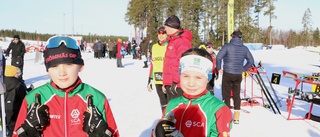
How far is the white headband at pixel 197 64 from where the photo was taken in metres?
2.46

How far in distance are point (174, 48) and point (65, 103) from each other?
111 inches

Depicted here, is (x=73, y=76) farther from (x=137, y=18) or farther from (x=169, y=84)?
(x=137, y=18)

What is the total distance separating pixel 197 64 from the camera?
2465 millimetres

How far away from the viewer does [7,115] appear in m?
4.76

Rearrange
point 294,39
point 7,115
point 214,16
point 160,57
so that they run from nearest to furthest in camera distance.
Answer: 1. point 7,115
2. point 160,57
3. point 214,16
4. point 294,39

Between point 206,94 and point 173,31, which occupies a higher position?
point 173,31

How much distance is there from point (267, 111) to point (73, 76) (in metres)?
6.55

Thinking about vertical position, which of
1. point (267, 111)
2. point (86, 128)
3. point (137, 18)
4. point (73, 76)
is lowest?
point (267, 111)

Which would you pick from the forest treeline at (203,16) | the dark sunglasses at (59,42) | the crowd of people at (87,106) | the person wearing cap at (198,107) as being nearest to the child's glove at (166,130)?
the crowd of people at (87,106)

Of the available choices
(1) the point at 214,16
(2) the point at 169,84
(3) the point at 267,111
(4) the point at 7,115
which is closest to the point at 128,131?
(2) the point at 169,84

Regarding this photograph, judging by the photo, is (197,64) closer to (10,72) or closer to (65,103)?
(65,103)

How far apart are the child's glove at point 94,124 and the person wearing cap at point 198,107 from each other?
460 millimetres

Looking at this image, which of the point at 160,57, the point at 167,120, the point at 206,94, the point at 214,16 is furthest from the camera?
the point at 214,16

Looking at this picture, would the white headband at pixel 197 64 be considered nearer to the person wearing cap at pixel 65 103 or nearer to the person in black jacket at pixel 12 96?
the person wearing cap at pixel 65 103
